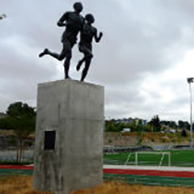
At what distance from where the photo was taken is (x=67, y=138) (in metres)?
8.71

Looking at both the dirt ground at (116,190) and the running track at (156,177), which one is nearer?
the dirt ground at (116,190)

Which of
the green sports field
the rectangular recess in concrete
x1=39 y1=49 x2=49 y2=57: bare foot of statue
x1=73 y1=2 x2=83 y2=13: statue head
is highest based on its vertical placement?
x1=73 y1=2 x2=83 y2=13: statue head

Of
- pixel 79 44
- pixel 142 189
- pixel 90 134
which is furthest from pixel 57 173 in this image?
pixel 79 44

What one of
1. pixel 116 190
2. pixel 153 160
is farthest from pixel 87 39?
pixel 153 160

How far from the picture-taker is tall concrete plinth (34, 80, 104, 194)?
8.65 metres

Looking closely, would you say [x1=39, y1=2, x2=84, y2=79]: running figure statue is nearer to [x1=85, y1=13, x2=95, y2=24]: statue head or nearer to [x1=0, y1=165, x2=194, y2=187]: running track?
[x1=85, y1=13, x2=95, y2=24]: statue head

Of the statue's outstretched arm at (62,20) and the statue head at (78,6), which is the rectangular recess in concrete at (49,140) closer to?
the statue's outstretched arm at (62,20)

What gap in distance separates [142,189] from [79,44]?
4.61 metres

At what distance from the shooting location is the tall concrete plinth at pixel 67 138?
8648 millimetres

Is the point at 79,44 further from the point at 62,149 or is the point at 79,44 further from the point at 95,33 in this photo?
the point at 62,149

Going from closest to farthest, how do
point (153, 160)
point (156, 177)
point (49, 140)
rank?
1. point (49, 140)
2. point (156, 177)
3. point (153, 160)

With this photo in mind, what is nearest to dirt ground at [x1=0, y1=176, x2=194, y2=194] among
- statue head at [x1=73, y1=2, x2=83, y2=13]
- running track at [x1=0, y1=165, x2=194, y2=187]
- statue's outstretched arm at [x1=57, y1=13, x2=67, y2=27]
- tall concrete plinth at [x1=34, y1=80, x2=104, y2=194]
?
tall concrete plinth at [x1=34, y1=80, x2=104, y2=194]

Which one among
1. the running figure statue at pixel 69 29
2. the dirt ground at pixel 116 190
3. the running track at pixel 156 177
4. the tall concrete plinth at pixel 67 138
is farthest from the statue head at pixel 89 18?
the running track at pixel 156 177

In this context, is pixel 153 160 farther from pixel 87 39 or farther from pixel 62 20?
pixel 62 20
